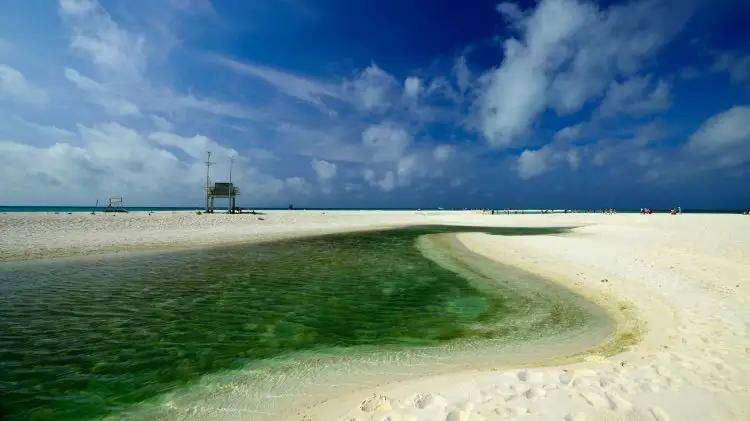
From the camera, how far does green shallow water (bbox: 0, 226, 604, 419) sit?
671cm

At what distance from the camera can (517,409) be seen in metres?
4.91

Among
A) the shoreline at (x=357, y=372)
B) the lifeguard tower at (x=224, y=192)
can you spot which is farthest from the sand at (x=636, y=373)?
the lifeguard tower at (x=224, y=192)

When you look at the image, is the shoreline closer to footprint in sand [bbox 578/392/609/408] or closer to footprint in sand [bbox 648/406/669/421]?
footprint in sand [bbox 578/392/609/408]

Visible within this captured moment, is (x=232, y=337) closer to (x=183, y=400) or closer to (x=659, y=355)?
(x=183, y=400)

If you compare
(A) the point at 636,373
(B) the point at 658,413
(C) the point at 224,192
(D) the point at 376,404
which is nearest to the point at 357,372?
(D) the point at 376,404

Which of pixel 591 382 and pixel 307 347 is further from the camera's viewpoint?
pixel 307 347

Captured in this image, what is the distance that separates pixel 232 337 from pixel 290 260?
1299 centimetres

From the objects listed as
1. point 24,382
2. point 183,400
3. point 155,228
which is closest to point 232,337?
point 183,400

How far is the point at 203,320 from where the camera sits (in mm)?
10336

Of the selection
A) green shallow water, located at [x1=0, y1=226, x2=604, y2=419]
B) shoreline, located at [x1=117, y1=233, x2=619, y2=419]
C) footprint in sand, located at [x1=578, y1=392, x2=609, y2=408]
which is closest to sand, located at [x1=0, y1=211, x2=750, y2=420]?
footprint in sand, located at [x1=578, y1=392, x2=609, y2=408]

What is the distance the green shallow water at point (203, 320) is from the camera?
6715mm

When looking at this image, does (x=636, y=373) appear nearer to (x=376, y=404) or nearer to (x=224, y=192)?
(x=376, y=404)

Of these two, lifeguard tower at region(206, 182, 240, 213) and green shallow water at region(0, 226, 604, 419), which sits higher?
lifeguard tower at region(206, 182, 240, 213)

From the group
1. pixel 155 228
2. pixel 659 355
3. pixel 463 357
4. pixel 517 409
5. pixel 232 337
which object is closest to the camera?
pixel 517 409
